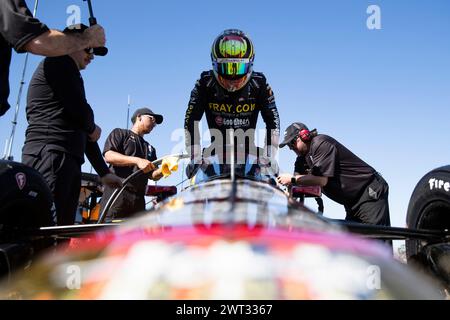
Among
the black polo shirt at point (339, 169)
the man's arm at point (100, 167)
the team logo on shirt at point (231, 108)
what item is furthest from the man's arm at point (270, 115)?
the man's arm at point (100, 167)

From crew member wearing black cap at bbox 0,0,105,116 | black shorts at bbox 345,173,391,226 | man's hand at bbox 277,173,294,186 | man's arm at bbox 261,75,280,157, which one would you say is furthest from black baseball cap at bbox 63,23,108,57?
black shorts at bbox 345,173,391,226

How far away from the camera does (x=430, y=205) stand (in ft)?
9.09

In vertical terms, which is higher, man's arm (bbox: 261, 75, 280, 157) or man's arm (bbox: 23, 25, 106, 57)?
man's arm (bbox: 23, 25, 106, 57)

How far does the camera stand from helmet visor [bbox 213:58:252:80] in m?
3.68

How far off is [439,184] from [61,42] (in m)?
2.57

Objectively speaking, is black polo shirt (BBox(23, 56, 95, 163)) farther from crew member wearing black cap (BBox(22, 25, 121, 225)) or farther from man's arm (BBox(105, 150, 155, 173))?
man's arm (BBox(105, 150, 155, 173))

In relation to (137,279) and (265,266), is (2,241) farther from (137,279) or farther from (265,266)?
(265,266)

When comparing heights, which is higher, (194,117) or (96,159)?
(194,117)

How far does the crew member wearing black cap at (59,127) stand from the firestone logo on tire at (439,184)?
96.7 inches

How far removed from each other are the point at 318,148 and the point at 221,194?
3.53 m

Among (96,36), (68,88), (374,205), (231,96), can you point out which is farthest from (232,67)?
(374,205)

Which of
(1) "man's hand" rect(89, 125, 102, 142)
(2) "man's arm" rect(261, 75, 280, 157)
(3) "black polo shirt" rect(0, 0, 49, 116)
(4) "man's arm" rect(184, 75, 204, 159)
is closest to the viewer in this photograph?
(3) "black polo shirt" rect(0, 0, 49, 116)

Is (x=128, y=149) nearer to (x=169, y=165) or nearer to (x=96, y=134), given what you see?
(x=96, y=134)
